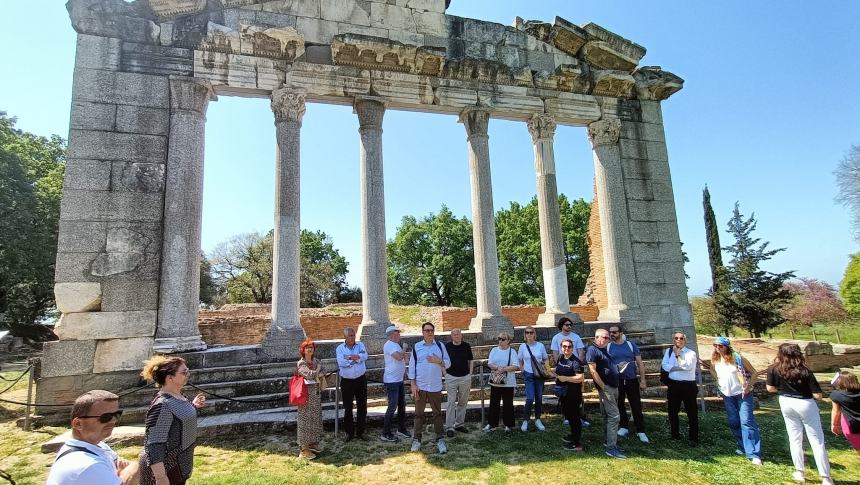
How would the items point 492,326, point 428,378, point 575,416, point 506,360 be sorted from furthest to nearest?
point 492,326 < point 506,360 < point 428,378 < point 575,416

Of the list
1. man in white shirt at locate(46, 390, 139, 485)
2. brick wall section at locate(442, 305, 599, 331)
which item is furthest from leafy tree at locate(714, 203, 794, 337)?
man in white shirt at locate(46, 390, 139, 485)

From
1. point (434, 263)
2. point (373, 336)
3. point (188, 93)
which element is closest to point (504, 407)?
point (373, 336)

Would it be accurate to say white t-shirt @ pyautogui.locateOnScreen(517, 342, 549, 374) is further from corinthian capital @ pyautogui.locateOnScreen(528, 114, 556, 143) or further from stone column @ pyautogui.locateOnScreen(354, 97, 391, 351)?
corinthian capital @ pyautogui.locateOnScreen(528, 114, 556, 143)

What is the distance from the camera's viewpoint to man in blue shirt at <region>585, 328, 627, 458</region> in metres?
5.93

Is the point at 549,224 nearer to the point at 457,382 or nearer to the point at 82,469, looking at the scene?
the point at 457,382

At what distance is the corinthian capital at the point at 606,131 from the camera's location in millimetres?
11945

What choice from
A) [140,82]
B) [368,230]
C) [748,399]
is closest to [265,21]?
[140,82]

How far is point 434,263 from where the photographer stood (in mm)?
41938

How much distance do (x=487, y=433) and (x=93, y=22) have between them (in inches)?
422

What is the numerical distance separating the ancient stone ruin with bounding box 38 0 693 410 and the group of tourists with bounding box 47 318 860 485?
2.69 m

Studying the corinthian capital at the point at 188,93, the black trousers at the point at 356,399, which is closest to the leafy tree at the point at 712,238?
the black trousers at the point at 356,399

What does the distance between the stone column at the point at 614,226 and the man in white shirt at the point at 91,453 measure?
10.6 meters

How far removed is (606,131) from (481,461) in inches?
372

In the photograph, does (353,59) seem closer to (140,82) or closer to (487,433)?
(140,82)
